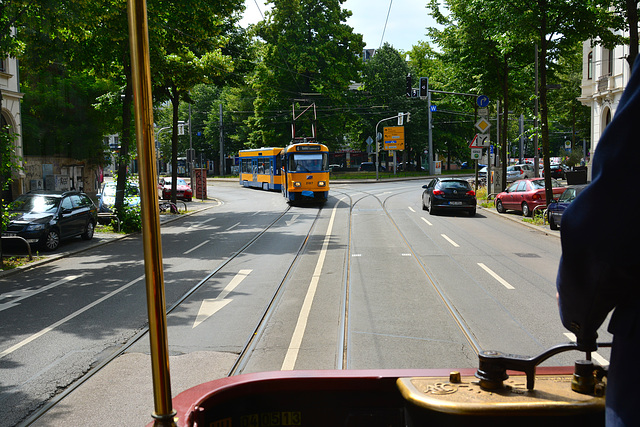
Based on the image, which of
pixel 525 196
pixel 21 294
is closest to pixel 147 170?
pixel 21 294

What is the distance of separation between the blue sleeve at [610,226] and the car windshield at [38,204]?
17981mm

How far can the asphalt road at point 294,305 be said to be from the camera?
21.1 feet

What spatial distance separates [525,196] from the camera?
79.7 ft

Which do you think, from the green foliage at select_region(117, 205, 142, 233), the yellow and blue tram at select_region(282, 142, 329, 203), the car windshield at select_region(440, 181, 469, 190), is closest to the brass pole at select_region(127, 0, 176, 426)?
the green foliage at select_region(117, 205, 142, 233)

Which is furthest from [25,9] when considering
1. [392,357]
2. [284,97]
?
[284,97]

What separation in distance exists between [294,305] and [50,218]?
1083 centimetres

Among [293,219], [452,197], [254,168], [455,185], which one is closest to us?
[293,219]

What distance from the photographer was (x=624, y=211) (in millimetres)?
1250

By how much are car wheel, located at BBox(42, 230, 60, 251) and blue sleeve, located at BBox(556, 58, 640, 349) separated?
665 inches

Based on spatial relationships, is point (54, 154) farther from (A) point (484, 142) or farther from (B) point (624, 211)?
(B) point (624, 211)

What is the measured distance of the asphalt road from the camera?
21.1ft

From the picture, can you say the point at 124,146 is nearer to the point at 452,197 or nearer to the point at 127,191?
the point at 127,191

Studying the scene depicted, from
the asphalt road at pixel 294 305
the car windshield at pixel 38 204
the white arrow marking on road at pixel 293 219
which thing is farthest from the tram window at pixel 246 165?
the asphalt road at pixel 294 305

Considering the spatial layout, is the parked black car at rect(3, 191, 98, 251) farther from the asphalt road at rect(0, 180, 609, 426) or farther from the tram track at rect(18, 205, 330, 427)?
the tram track at rect(18, 205, 330, 427)
